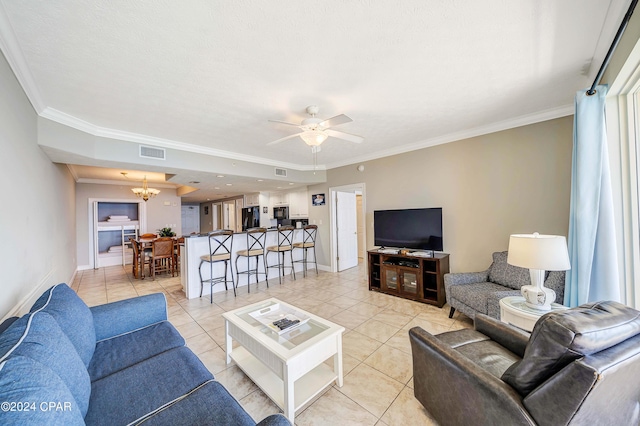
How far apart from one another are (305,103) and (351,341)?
2551 millimetres

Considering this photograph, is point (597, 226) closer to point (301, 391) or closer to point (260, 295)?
point (301, 391)

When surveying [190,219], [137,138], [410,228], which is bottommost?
[410,228]

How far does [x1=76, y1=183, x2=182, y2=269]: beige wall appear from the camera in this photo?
6.32 metres

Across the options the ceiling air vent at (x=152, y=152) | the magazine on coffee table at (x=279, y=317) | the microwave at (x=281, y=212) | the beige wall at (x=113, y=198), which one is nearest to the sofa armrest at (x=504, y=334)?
the magazine on coffee table at (x=279, y=317)

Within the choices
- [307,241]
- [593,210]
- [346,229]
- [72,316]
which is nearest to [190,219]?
[307,241]

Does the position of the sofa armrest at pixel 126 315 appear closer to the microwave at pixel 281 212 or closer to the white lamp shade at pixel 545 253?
the white lamp shade at pixel 545 253

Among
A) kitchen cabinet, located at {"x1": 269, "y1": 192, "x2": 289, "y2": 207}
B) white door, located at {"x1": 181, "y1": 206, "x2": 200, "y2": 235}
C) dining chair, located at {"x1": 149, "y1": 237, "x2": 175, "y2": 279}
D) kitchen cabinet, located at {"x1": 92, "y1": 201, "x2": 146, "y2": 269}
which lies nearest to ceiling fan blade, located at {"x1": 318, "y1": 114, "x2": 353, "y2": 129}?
kitchen cabinet, located at {"x1": 269, "y1": 192, "x2": 289, "y2": 207}

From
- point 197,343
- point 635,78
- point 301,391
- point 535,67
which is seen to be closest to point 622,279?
point 635,78

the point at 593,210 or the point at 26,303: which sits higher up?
the point at 593,210

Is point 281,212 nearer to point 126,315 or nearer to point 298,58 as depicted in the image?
point 126,315

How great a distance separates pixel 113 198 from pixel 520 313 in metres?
9.02

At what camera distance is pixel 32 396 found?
698 mm

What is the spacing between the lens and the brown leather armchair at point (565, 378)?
0.89 metres

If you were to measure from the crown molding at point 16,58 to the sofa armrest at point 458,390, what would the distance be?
314cm
